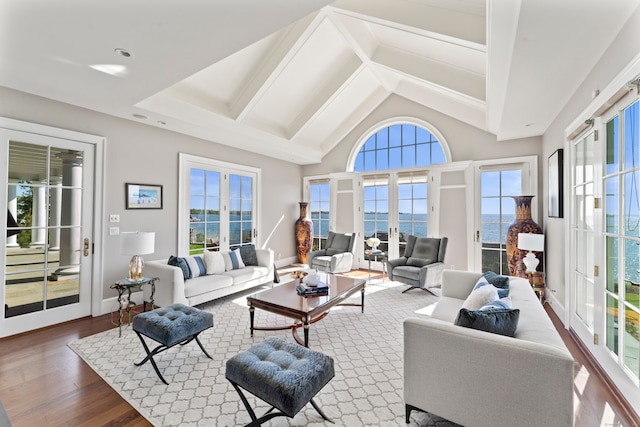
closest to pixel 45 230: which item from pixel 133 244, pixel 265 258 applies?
pixel 133 244

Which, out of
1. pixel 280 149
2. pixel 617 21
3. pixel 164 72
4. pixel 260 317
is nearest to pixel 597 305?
pixel 617 21

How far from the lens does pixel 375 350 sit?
8.96ft

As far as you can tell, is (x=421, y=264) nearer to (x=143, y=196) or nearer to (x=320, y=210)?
(x=320, y=210)

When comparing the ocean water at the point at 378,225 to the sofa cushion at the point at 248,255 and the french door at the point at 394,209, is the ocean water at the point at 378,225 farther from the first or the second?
the sofa cushion at the point at 248,255

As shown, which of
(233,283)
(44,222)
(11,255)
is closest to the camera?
(11,255)

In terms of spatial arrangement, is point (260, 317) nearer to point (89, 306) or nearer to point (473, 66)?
point (89, 306)

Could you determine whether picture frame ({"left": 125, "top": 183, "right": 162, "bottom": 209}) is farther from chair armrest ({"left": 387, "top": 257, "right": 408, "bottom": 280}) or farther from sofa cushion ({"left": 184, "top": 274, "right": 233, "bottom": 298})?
chair armrest ({"left": 387, "top": 257, "right": 408, "bottom": 280})

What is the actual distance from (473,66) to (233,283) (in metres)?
4.56

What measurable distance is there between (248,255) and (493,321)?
3.87 metres

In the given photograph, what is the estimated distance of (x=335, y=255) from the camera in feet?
18.1

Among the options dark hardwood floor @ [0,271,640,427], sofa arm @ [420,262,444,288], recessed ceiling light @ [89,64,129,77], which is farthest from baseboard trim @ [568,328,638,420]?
recessed ceiling light @ [89,64,129,77]

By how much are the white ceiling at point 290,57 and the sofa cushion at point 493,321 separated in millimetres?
1916

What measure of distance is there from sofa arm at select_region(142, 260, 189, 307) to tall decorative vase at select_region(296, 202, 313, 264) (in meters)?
3.55

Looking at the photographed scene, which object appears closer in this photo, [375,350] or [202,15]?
Answer: [202,15]
